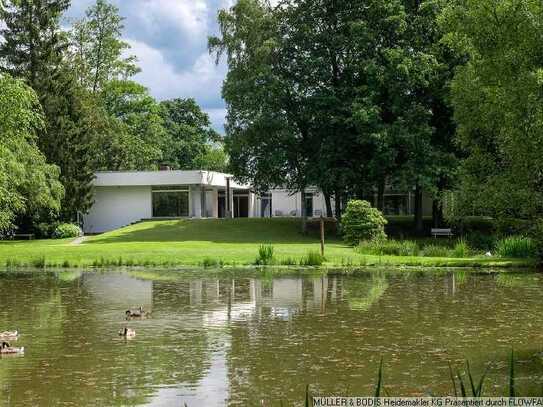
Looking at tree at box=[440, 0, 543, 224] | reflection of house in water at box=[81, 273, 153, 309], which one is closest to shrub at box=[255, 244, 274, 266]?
reflection of house in water at box=[81, 273, 153, 309]

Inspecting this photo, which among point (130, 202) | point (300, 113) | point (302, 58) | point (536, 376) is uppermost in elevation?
point (302, 58)

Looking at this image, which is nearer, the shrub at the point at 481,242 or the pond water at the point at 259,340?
the pond water at the point at 259,340

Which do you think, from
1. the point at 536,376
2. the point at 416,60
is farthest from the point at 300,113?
the point at 536,376

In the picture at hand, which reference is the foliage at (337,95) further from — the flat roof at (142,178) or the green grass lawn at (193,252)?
the flat roof at (142,178)

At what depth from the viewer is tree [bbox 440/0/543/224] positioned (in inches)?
632

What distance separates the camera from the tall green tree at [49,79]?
43.6 metres

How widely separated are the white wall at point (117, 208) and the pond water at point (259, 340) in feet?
98.3

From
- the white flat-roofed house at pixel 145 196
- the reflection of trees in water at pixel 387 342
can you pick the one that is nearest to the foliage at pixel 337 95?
the white flat-roofed house at pixel 145 196

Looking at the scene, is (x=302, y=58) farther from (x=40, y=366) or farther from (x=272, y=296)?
(x=40, y=366)

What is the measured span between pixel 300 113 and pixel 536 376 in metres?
32.9

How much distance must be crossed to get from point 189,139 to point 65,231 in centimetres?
3949

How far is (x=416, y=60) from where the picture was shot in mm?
38156

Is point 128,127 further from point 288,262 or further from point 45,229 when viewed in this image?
point 288,262

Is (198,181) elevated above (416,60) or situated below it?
below
